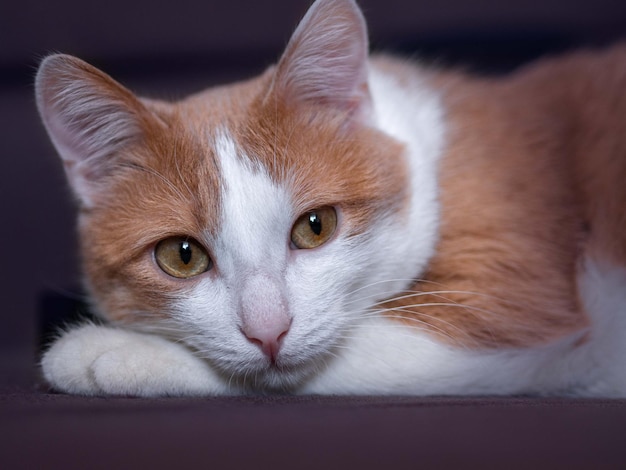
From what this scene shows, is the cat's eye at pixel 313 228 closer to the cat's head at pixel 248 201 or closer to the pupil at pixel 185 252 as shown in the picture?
the cat's head at pixel 248 201

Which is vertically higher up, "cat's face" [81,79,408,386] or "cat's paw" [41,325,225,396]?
"cat's face" [81,79,408,386]

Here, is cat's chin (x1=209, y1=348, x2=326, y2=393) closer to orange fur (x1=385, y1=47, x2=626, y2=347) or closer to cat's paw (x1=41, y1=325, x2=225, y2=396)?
cat's paw (x1=41, y1=325, x2=225, y2=396)

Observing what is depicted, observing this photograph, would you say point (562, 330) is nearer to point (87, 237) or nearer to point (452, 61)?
point (87, 237)

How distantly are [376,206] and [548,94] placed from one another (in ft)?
2.51

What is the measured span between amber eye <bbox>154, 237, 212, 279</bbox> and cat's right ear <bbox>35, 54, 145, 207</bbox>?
0.28m

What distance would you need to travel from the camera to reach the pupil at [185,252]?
1595mm

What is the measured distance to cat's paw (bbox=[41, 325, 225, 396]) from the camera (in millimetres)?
1590

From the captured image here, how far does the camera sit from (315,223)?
162 centimetres

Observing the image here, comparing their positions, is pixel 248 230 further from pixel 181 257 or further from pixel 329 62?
pixel 329 62

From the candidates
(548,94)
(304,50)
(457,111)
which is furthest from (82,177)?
(548,94)

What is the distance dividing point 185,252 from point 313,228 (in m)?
0.28

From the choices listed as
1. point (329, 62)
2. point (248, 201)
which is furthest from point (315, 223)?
point (329, 62)

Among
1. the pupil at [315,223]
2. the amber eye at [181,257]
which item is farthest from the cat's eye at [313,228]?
the amber eye at [181,257]

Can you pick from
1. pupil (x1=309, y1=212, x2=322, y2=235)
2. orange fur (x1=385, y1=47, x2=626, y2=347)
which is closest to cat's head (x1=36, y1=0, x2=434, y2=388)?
pupil (x1=309, y1=212, x2=322, y2=235)
